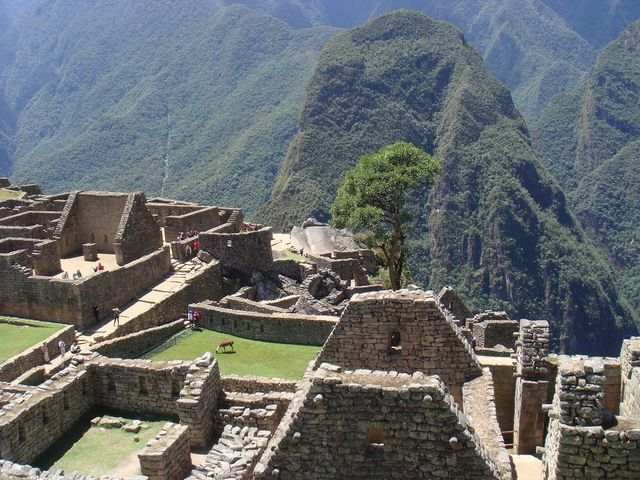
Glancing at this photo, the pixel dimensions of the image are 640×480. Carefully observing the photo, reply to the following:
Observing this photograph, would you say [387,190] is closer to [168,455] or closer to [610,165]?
[168,455]

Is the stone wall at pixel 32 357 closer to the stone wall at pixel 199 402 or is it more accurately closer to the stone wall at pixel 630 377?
the stone wall at pixel 199 402

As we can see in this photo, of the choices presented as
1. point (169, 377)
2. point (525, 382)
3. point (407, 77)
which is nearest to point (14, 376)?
point (169, 377)

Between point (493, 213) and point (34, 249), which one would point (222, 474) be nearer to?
point (34, 249)

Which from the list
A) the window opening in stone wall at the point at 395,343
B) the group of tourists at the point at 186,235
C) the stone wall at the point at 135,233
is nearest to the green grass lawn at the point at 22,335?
the stone wall at the point at 135,233

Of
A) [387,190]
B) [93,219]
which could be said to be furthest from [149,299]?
[387,190]

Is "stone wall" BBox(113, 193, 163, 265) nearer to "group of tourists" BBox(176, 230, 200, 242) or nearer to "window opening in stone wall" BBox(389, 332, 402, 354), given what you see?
"group of tourists" BBox(176, 230, 200, 242)

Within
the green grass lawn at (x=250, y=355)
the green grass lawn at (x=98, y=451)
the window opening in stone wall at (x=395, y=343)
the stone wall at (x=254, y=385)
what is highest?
the window opening in stone wall at (x=395, y=343)
